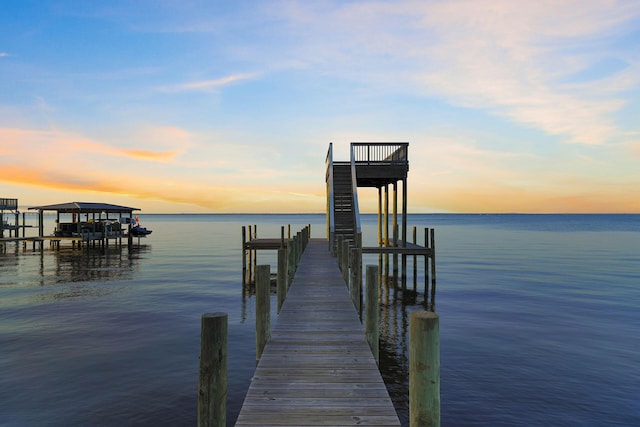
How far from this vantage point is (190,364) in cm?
1095

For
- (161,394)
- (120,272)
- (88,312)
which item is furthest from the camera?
(120,272)

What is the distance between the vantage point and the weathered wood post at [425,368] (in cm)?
403

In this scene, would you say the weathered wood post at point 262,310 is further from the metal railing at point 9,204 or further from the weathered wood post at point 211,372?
the metal railing at point 9,204

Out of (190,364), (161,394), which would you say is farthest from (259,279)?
(190,364)

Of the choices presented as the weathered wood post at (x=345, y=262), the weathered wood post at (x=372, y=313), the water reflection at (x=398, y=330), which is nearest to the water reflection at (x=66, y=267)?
the water reflection at (x=398, y=330)

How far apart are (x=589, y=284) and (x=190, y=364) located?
22.6m

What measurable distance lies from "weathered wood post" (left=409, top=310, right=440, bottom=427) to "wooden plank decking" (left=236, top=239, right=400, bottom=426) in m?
0.40

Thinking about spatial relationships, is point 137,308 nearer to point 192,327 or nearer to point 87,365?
point 192,327

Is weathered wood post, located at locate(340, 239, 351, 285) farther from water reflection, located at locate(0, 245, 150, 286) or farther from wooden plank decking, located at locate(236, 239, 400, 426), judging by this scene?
water reflection, located at locate(0, 245, 150, 286)

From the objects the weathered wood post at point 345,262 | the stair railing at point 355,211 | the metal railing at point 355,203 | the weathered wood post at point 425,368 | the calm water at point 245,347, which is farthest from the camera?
the metal railing at point 355,203

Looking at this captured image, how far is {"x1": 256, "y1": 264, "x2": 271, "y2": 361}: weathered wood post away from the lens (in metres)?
7.10

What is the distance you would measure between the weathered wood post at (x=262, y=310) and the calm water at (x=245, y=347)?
249 centimetres

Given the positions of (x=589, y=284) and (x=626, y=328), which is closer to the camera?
(x=626, y=328)

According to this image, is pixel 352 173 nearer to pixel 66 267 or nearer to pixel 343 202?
pixel 343 202
